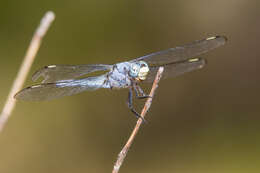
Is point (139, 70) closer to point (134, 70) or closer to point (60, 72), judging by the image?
point (134, 70)

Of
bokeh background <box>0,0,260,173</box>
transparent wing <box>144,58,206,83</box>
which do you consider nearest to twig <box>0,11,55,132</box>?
transparent wing <box>144,58,206,83</box>

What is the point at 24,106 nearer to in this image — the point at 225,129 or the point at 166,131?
the point at 166,131

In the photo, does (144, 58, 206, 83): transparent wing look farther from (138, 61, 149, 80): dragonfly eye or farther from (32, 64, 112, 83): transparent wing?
(32, 64, 112, 83): transparent wing

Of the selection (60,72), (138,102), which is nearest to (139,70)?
(60,72)

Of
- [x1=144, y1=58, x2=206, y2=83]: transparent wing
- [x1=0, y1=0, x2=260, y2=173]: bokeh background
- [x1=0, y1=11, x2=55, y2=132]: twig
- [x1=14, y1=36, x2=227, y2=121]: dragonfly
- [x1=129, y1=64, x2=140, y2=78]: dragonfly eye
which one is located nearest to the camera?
[x1=0, y1=11, x2=55, y2=132]: twig

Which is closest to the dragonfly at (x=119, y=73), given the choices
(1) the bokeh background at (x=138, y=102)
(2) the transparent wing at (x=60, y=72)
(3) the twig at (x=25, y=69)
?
(2) the transparent wing at (x=60, y=72)
